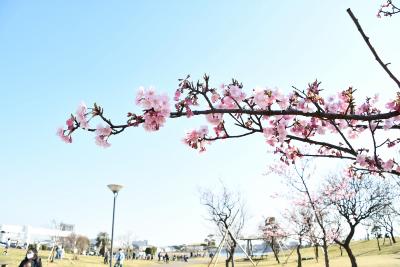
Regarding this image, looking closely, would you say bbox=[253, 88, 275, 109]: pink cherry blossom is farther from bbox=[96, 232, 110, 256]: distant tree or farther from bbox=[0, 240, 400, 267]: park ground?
bbox=[96, 232, 110, 256]: distant tree

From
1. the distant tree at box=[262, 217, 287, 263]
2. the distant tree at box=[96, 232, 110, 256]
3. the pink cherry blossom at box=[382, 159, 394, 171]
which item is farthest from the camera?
the distant tree at box=[96, 232, 110, 256]

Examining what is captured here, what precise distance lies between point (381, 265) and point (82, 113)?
2947 centimetres

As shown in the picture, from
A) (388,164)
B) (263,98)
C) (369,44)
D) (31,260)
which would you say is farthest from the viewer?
(31,260)

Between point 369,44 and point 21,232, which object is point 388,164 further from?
point 21,232

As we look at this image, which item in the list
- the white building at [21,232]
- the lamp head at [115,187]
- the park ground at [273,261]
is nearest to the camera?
the lamp head at [115,187]

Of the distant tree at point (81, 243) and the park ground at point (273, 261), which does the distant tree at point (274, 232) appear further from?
the distant tree at point (81, 243)

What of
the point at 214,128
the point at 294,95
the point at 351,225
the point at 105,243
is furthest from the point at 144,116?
the point at 105,243

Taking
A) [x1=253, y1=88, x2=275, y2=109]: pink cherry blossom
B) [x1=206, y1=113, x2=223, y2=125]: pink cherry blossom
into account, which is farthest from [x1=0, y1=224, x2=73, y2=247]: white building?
[x1=253, y1=88, x2=275, y2=109]: pink cherry blossom

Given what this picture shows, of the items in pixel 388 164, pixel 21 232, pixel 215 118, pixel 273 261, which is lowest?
pixel 273 261

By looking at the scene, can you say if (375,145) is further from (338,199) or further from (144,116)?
(338,199)

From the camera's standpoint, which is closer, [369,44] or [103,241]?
[369,44]

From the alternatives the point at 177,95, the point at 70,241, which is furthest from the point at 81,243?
the point at 177,95

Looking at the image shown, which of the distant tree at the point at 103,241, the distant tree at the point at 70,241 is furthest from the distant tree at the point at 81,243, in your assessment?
the distant tree at the point at 103,241

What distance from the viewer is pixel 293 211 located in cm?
3038
